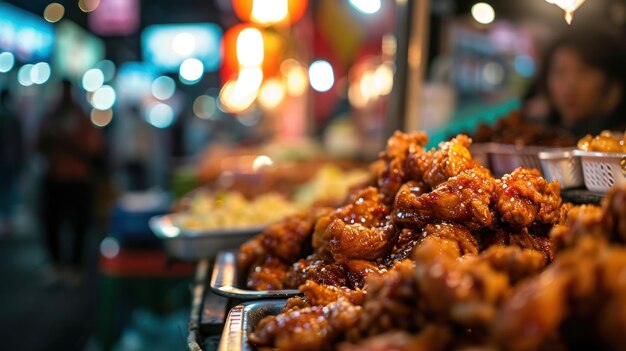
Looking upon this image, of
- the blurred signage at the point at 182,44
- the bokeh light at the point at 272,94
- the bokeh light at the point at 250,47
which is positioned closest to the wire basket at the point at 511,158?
the bokeh light at the point at 250,47

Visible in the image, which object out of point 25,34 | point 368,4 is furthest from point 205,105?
point 368,4

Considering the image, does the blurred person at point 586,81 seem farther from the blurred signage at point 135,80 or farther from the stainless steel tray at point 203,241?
the blurred signage at point 135,80

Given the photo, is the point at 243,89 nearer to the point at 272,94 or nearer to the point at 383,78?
the point at 272,94

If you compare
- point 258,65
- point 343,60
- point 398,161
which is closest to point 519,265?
point 398,161

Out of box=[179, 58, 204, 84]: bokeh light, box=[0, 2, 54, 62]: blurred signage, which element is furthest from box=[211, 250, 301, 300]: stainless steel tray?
box=[179, 58, 204, 84]: bokeh light

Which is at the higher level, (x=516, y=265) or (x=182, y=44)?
(x=182, y=44)

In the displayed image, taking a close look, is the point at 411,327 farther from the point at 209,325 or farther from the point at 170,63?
the point at 170,63
